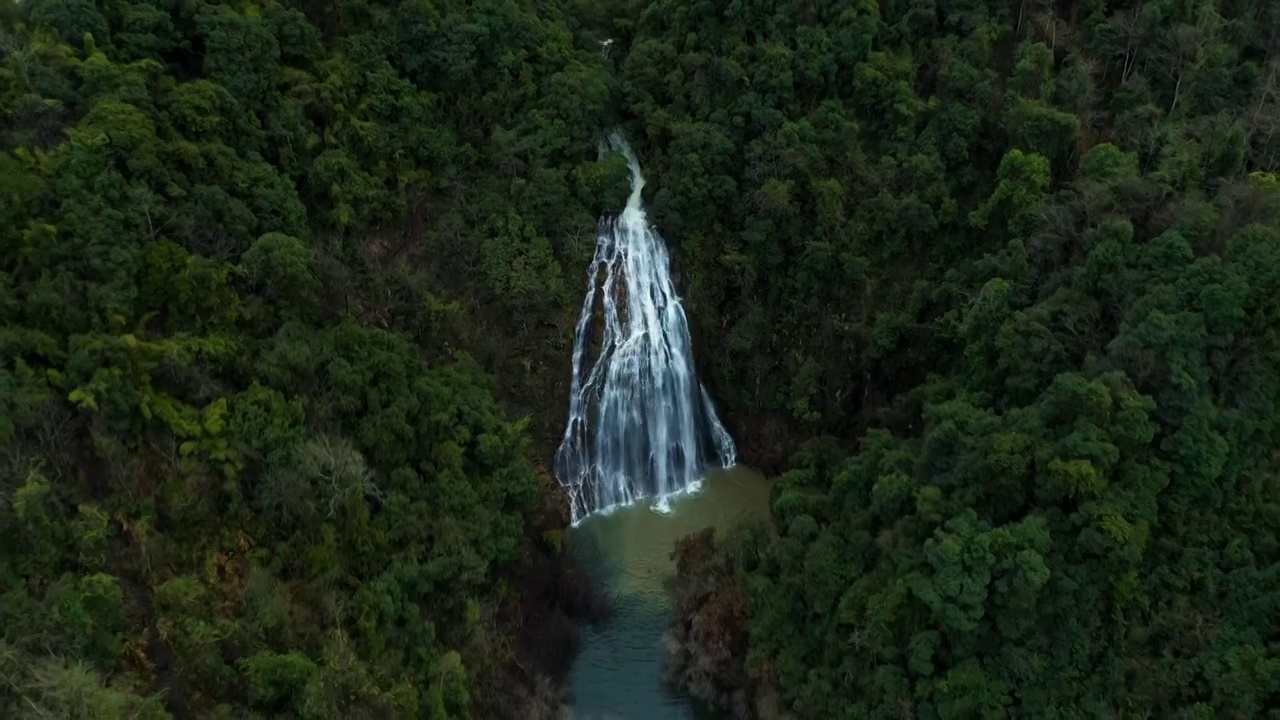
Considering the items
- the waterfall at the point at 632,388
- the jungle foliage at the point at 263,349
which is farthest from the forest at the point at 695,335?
the waterfall at the point at 632,388

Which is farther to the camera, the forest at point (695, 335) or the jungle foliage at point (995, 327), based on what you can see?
the jungle foliage at point (995, 327)

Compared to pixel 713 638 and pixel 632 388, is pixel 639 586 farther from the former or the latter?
pixel 632 388

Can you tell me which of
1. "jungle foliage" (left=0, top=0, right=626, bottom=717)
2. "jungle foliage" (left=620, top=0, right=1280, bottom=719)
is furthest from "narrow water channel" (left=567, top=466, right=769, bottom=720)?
"jungle foliage" (left=620, top=0, right=1280, bottom=719)

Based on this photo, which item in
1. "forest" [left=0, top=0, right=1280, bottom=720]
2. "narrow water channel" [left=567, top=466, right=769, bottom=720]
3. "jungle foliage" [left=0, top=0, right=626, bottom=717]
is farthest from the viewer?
"narrow water channel" [left=567, top=466, right=769, bottom=720]

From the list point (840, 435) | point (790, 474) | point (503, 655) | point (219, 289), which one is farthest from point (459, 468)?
point (840, 435)

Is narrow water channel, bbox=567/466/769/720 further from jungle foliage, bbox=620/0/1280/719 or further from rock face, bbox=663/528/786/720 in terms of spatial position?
jungle foliage, bbox=620/0/1280/719

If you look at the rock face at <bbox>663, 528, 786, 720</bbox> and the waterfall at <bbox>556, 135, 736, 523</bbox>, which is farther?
the waterfall at <bbox>556, 135, 736, 523</bbox>

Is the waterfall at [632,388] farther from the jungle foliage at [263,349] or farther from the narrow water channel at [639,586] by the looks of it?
the jungle foliage at [263,349]
